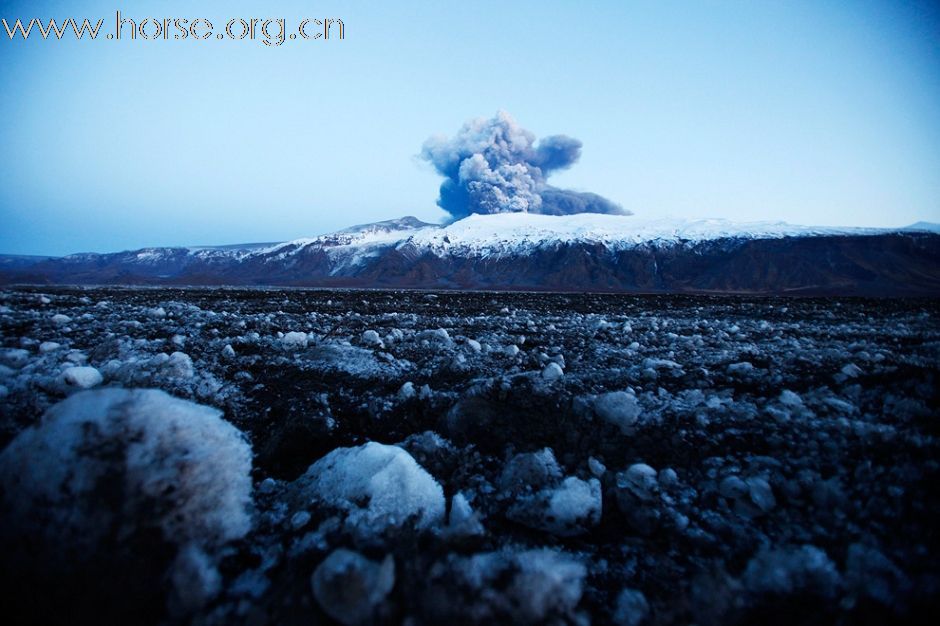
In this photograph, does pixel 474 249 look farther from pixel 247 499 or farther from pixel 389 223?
pixel 247 499

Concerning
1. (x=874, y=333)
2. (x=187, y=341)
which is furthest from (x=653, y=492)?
(x=874, y=333)

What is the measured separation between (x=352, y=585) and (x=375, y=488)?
48 cm

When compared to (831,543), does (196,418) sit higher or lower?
higher

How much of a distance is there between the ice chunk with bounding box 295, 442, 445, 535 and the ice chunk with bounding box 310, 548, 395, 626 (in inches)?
10.8

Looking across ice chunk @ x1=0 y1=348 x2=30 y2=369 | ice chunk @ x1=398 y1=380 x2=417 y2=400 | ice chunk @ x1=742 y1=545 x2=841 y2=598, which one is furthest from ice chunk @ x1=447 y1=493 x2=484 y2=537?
ice chunk @ x1=0 y1=348 x2=30 y2=369

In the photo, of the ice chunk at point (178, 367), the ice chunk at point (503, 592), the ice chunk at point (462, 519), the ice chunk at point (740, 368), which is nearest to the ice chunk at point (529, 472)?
the ice chunk at point (462, 519)

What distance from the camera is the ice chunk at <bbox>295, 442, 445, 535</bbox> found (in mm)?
1384

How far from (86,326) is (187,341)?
2464 millimetres

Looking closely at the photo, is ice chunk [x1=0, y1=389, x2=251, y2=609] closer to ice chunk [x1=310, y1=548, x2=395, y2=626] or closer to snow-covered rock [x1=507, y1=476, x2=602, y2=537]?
ice chunk [x1=310, y1=548, x2=395, y2=626]

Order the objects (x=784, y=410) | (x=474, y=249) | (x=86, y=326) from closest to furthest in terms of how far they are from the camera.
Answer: (x=784, y=410) → (x=86, y=326) → (x=474, y=249)

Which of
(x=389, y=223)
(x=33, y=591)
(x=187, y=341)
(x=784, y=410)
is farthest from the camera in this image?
(x=389, y=223)

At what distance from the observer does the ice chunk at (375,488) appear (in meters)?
1.38

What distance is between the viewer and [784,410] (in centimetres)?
197

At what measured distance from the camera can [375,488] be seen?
1.47 meters
